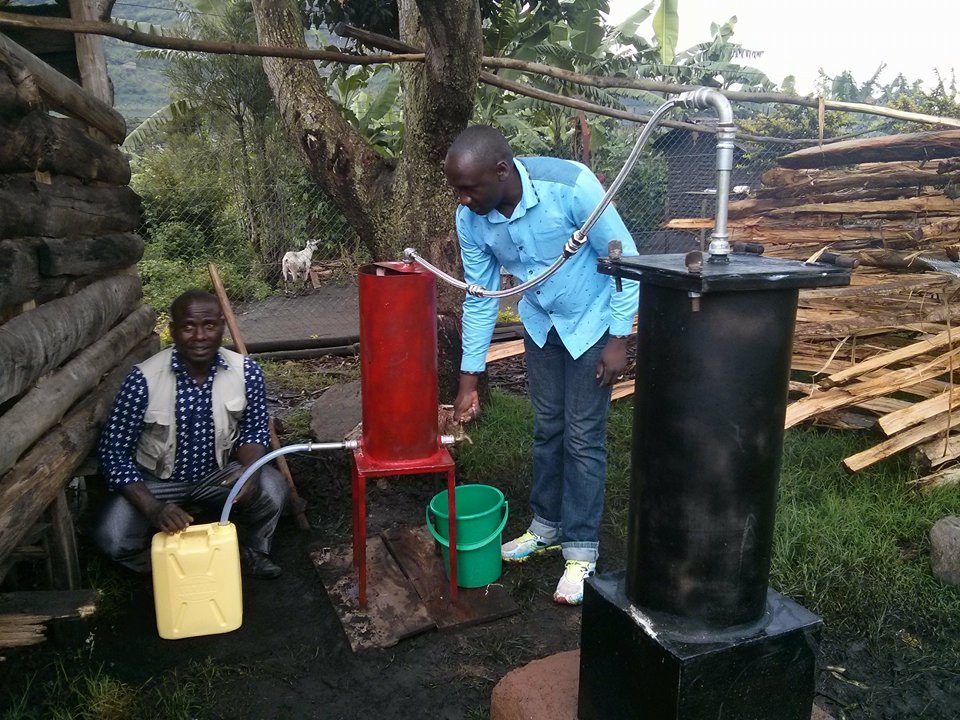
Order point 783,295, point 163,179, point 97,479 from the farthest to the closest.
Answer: point 163,179, point 97,479, point 783,295

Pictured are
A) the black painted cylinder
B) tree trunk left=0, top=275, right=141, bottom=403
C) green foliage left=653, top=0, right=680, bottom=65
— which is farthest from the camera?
green foliage left=653, top=0, right=680, bottom=65

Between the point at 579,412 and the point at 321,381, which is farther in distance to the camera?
the point at 321,381

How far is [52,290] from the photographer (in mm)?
3453

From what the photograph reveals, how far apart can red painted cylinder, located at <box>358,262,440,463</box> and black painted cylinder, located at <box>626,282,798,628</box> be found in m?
1.21

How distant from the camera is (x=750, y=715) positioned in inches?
85.5

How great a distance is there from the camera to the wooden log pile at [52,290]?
9.31 feet

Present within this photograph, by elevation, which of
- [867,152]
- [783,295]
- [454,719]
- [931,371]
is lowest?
[454,719]

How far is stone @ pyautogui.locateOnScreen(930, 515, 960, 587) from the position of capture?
11.8ft

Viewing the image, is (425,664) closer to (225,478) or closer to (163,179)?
(225,478)

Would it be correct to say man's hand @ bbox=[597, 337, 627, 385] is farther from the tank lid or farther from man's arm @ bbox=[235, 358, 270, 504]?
man's arm @ bbox=[235, 358, 270, 504]


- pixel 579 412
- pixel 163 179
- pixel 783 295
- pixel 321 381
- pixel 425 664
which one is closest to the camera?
pixel 783 295

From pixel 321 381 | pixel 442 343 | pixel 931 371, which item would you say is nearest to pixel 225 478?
A: pixel 442 343

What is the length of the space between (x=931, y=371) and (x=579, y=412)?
A: 2891mm

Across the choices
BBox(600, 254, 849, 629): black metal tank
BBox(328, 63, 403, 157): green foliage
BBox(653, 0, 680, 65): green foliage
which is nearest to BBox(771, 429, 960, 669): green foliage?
BBox(600, 254, 849, 629): black metal tank
